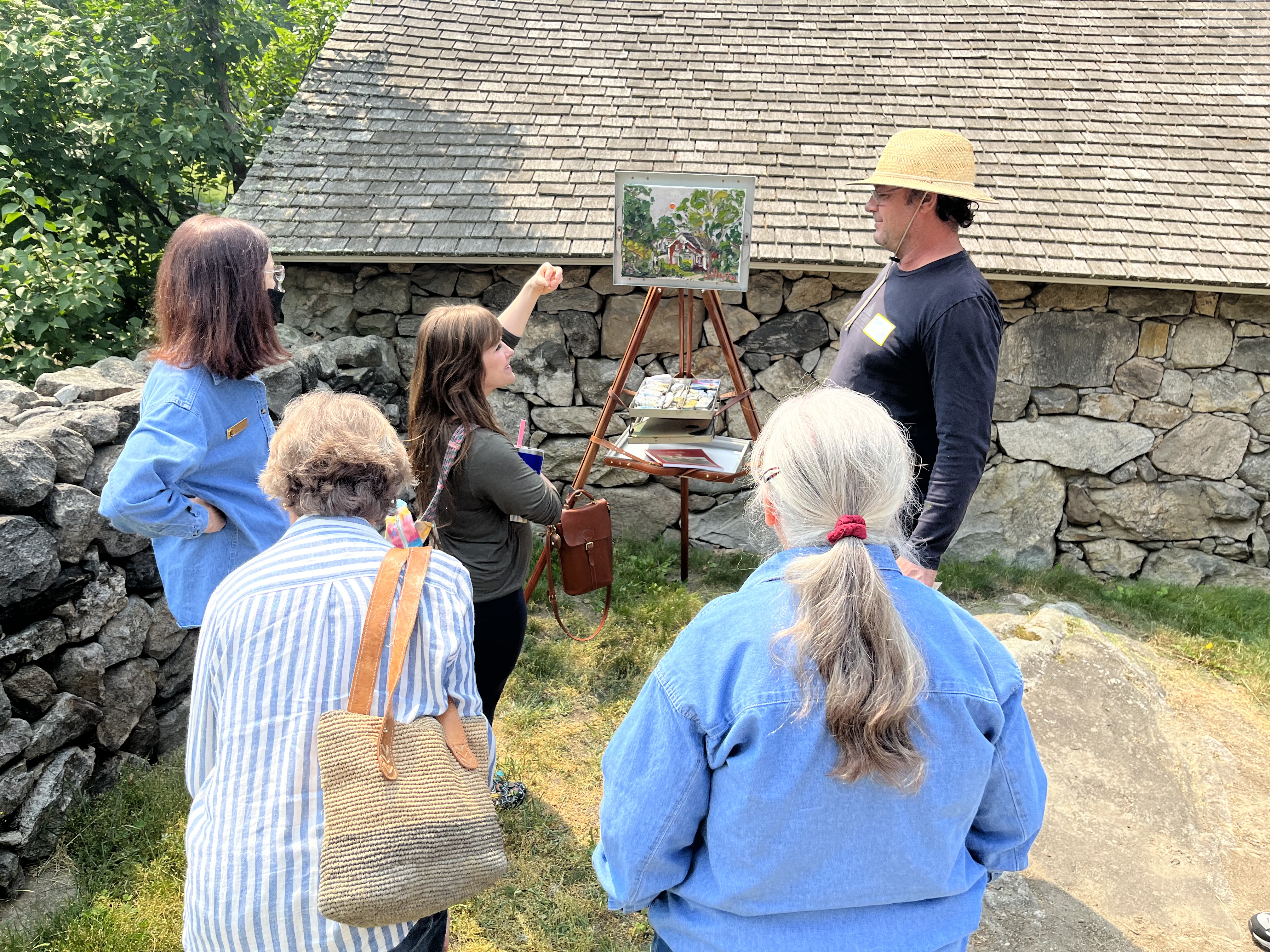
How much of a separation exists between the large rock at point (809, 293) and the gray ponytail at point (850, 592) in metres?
4.05

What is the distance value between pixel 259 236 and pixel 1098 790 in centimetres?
351

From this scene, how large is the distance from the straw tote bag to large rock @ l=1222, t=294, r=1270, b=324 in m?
5.45

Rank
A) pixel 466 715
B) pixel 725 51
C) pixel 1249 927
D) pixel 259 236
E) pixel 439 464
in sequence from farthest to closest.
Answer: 1. pixel 725 51
2. pixel 1249 927
3. pixel 439 464
4. pixel 259 236
5. pixel 466 715

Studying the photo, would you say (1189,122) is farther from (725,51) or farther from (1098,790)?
(1098,790)

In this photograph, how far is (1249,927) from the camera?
271 centimetres

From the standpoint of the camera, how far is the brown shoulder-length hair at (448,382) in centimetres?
249

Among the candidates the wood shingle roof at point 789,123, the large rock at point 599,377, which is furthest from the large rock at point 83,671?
the large rock at point 599,377

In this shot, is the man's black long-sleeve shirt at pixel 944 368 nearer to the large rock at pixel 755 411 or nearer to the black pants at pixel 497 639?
the black pants at pixel 497 639

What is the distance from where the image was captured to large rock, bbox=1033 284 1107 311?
509 cm

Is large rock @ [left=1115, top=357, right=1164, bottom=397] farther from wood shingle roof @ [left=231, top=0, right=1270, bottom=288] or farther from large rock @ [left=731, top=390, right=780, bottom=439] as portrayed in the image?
large rock @ [left=731, top=390, right=780, bottom=439]

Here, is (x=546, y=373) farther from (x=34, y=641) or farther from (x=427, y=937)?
(x=427, y=937)

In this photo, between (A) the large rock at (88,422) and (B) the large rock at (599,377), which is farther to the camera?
(B) the large rock at (599,377)

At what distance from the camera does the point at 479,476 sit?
2.50 m

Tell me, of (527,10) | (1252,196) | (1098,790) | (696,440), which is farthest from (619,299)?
(1252,196)
